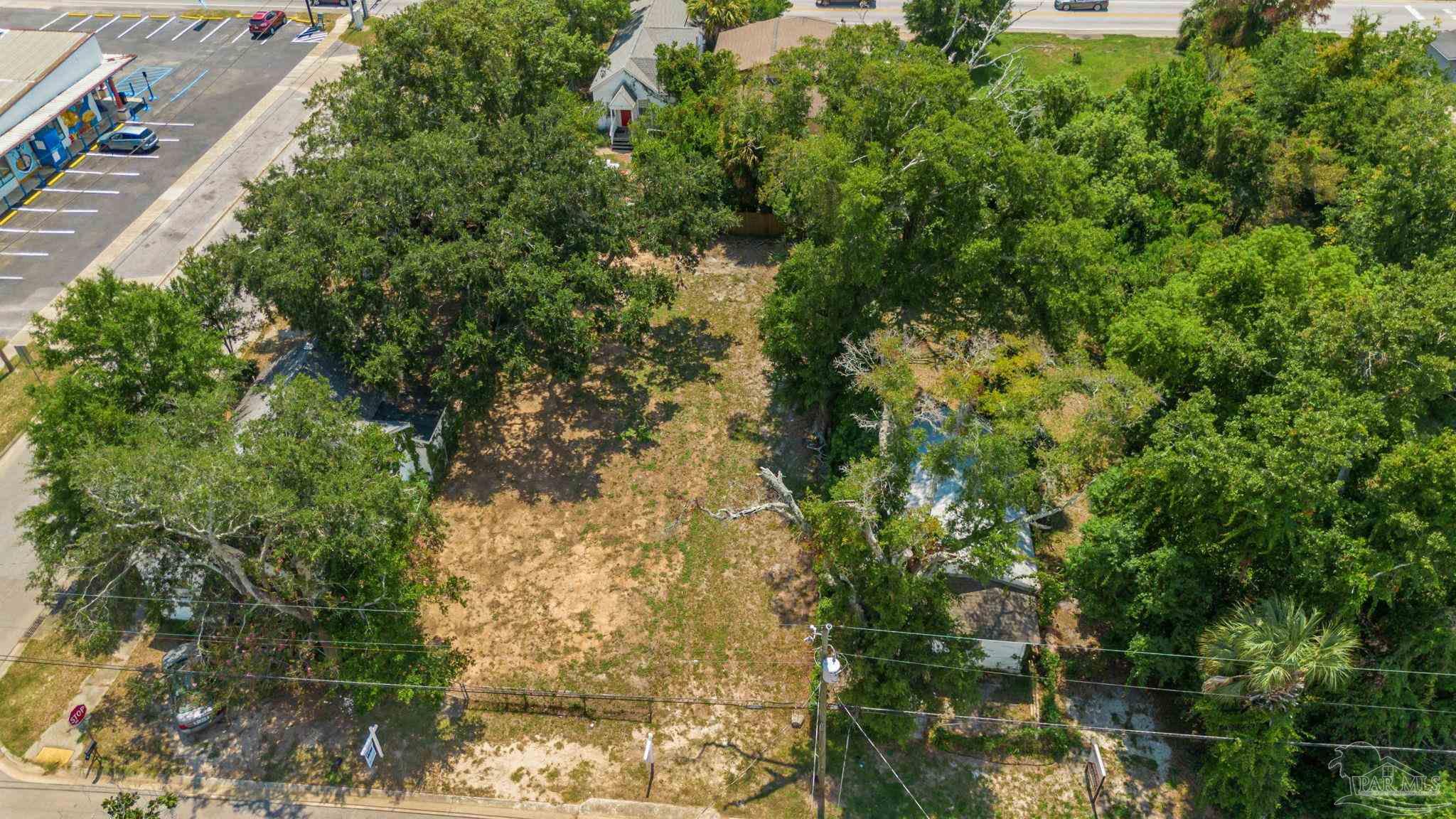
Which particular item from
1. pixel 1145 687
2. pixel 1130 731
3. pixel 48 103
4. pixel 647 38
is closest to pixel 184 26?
pixel 48 103

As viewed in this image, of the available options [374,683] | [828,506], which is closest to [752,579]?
[828,506]

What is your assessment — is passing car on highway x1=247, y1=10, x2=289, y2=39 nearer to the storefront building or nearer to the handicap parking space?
the handicap parking space

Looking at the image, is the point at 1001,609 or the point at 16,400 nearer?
the point at 1001,609

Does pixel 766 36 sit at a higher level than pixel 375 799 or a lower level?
higher

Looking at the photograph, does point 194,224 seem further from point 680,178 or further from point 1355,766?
point 1355,766

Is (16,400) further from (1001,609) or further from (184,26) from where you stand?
(184,26)

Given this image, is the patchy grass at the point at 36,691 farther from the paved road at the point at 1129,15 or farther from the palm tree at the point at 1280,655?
the paved road at the point at 1129,15
